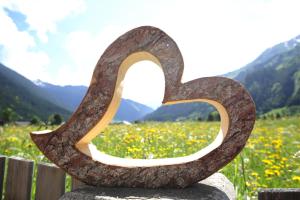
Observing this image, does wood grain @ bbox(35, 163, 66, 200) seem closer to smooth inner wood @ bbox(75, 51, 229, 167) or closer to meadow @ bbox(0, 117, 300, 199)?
smooth inner wood @ bbox(75, 51, 229, 167)

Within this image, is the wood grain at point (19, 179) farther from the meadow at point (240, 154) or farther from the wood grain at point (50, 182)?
the meadow at point (240, 154)

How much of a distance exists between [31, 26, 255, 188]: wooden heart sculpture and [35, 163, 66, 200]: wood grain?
306 millimetres

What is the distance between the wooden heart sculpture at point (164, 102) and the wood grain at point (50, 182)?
0.31m

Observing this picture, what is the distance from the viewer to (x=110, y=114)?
2979 millimetres

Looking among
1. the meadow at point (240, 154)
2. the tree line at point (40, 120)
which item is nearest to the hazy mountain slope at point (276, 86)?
the tree line at point (40, 120)

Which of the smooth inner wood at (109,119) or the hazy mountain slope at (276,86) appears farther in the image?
the hazy mountain slope at (276,86)

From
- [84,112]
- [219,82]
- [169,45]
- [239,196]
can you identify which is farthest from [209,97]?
[239,196]

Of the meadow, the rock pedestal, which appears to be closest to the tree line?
the meadow

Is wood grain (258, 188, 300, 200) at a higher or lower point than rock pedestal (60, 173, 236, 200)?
higher

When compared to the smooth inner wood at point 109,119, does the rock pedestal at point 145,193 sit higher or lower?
lower

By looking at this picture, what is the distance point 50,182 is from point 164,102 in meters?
1.25

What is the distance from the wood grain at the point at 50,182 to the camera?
3152 mm

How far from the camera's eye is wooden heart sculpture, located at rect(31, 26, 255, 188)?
8.98 ft

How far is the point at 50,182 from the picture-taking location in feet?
Result: 10.5
